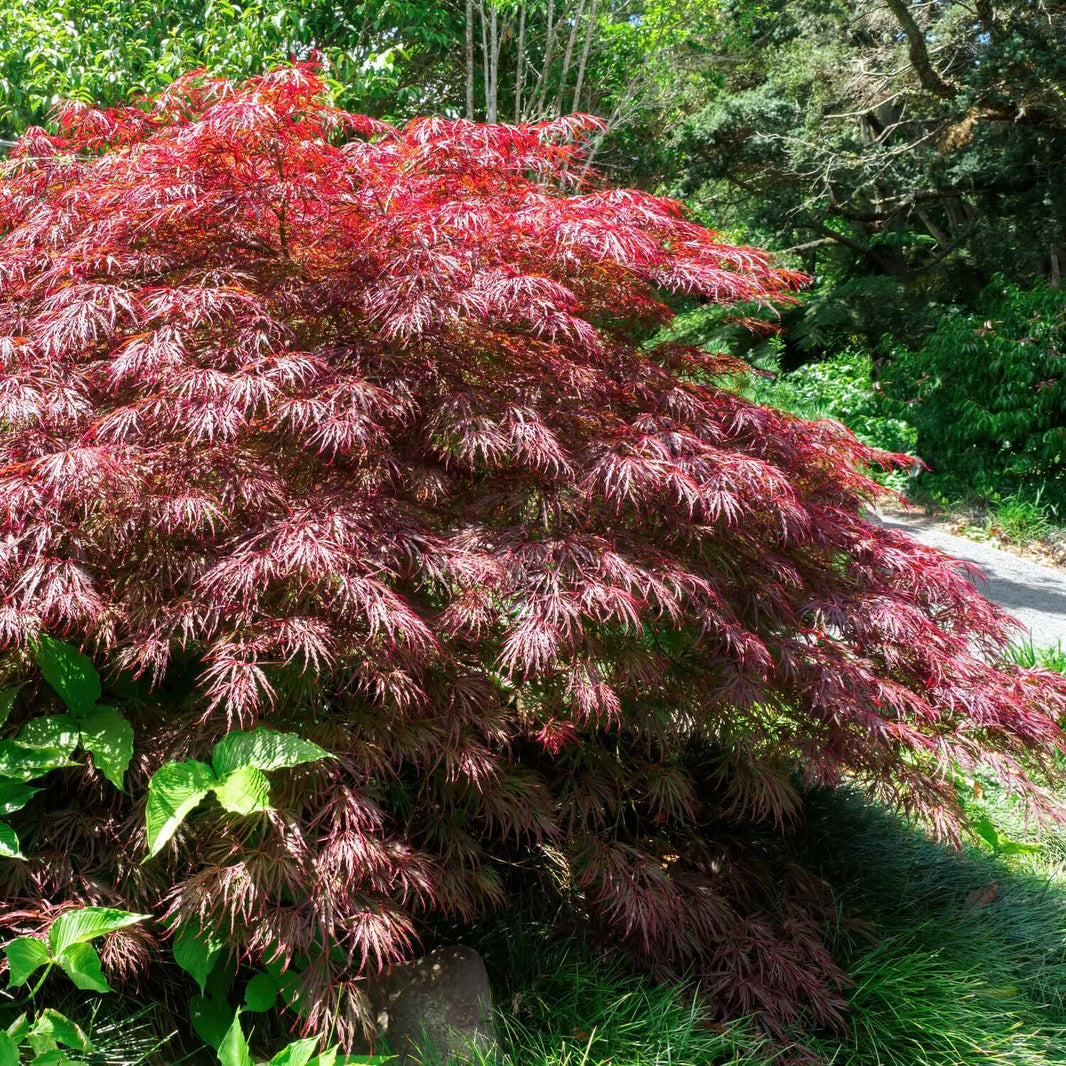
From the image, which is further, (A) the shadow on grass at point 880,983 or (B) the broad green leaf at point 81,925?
(A) the shadow on grass at point 880,983

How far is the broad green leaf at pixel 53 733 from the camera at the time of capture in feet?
7.24

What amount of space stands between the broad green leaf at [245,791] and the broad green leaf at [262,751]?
0.10ft

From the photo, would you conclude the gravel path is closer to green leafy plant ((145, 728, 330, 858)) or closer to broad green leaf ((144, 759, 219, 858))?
green leafy plant ((145, 728, 330, 858))

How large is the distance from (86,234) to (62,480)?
0.87 m

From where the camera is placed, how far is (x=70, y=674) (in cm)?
224

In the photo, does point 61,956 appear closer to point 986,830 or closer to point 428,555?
point 428,555

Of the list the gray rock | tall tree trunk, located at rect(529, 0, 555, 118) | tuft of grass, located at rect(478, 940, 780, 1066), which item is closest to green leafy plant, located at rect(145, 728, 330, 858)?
the gray rock

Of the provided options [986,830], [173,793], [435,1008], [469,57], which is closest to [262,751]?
Result: [173,793]

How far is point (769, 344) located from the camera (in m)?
14.0

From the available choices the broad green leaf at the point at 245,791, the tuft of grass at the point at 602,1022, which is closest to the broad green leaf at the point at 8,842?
the broad green leaf at the point at 245,791

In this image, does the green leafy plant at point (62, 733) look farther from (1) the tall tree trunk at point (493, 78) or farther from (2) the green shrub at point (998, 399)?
(2) the green shrub at point (998, 399)

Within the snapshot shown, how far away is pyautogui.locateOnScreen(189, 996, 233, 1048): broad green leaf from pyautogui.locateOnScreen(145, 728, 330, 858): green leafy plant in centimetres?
47

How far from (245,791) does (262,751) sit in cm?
10

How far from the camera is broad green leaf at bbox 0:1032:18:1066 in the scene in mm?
1812
